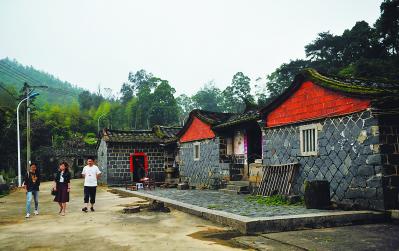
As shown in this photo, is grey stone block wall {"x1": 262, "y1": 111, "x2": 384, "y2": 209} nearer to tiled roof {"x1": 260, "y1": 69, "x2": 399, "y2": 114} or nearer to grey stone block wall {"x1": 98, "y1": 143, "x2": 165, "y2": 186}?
tiled roof {"x1": 260, "y1": 69, "x2": 399, "y2": 114}

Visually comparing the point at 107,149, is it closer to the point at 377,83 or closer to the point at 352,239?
the point at 377,83

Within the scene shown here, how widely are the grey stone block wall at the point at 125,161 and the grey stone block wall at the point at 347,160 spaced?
13.9 m

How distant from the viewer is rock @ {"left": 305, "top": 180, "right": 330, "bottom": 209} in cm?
922

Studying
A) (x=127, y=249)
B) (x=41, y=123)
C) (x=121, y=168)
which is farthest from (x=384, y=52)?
(x=41, y=123)

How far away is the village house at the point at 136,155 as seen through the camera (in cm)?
2331

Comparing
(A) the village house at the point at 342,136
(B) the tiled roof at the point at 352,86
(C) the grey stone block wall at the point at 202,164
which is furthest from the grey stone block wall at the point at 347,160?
(C) the grey stone block wall at the point at 202,164

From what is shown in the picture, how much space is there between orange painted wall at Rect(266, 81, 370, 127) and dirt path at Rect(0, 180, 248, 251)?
474 centimetres

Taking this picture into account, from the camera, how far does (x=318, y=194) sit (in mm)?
9234

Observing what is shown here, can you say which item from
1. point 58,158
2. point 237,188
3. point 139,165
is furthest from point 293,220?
point 58,158

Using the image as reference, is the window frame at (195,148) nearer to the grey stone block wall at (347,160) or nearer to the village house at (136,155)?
the village house at (136,155)

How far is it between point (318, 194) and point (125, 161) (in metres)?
16.6

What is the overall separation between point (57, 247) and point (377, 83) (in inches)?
361

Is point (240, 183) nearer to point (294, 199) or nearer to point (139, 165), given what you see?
point (294, 199)

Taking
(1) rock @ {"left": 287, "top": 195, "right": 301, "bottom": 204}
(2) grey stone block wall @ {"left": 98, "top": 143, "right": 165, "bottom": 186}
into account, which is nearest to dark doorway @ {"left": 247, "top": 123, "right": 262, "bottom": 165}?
(1) rock @ {"left": 287, "top": 195, "right": 301, "bottom": 204}
